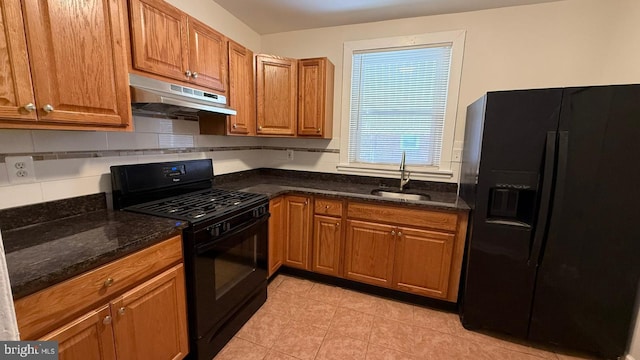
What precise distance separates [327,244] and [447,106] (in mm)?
1658

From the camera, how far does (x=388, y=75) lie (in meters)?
2.55

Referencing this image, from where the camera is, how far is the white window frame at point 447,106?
2.32 m

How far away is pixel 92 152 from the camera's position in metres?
1.52

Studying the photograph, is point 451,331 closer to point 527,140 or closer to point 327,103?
point 527,140

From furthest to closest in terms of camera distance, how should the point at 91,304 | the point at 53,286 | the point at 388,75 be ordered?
the point at 388,75, the point at 91,304, the point at 53,286

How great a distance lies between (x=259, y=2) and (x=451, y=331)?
9.85 feet

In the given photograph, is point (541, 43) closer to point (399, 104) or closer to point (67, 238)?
point (399, 104)

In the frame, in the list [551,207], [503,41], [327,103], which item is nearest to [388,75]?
[327,103]

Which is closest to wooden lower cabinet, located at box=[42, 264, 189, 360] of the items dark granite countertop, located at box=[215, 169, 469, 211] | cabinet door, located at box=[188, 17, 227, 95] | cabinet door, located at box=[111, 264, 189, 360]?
cabinet door, located at box=[111, 264, 189, 360]

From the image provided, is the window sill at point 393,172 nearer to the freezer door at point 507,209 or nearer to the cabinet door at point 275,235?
the freezer door at point 507,209

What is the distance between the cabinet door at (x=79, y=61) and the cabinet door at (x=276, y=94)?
4.07 feet

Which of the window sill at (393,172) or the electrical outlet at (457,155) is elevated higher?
the electrical outlet at (457,155)

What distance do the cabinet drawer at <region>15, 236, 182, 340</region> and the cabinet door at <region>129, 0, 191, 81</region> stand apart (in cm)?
102

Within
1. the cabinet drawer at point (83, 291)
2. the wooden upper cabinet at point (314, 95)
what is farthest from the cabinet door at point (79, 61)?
the wooden upper cabinet at point (314, 95)
